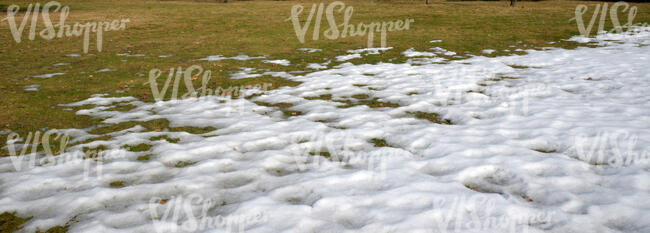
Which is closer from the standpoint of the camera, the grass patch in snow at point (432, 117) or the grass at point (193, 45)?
the grass patch in snow at point (432, 117)

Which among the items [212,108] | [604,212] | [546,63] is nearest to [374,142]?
[604,212]

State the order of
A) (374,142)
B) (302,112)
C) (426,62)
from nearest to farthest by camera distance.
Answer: (374,142)
(302,112)
(426,62)

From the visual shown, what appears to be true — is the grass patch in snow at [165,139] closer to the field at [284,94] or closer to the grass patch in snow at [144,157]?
the field at [284,94]

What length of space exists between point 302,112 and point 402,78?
361 centimetres

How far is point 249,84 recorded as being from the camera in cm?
988

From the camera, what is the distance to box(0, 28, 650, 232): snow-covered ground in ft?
13.1

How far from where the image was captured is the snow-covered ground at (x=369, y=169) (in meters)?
4.00

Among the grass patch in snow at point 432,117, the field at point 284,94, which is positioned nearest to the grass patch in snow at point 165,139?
the field at point 284,94

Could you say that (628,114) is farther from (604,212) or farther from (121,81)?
(121,81)

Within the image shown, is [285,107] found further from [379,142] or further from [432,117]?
[432,117]

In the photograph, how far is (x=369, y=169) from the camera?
200 inches

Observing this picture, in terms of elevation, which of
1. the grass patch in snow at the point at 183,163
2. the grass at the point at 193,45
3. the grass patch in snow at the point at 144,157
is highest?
the grass at the point at 193,45

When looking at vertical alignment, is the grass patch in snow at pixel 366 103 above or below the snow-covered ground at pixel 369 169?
above

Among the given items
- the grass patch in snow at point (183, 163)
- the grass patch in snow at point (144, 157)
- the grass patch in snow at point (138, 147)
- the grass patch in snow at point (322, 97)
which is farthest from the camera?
the grass patch in snow at point (322, 97)
